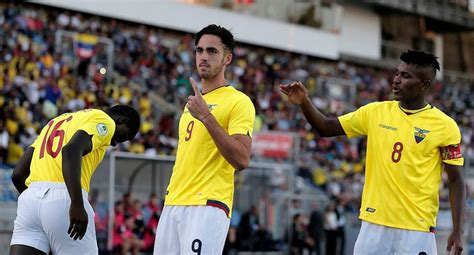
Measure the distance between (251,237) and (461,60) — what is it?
3411 centimetres

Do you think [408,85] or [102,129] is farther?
[408,85]

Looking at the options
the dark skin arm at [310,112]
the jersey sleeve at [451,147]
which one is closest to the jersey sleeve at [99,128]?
the dark skin arm at [310,112]

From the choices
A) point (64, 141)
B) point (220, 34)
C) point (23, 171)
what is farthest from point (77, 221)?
point (220, 34)

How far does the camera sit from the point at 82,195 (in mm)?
6762

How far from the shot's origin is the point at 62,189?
6.91m

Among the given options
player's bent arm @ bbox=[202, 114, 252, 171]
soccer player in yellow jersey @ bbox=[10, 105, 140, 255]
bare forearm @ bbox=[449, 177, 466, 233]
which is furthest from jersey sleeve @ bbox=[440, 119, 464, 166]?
soccer player in yellow jersey @ bbox=[10, 105, 140, 255]

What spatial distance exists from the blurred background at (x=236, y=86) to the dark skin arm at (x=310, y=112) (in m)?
8.19

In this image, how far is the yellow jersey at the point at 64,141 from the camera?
6.95 m

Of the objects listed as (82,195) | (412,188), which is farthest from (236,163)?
(412,188)

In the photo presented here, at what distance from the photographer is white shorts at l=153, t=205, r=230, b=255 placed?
22.3 ft

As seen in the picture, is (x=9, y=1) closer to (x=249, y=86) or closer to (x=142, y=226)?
(x=249, y=86)

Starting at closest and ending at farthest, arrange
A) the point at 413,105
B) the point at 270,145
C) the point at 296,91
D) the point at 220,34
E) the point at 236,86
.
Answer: the point at 220,34, the point at 296,91, the point at 413,105, the point at 270,145, the point at 236,86

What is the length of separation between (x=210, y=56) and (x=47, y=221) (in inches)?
Result: 69.2

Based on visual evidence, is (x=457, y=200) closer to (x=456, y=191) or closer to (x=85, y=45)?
(x=456, y=191)
